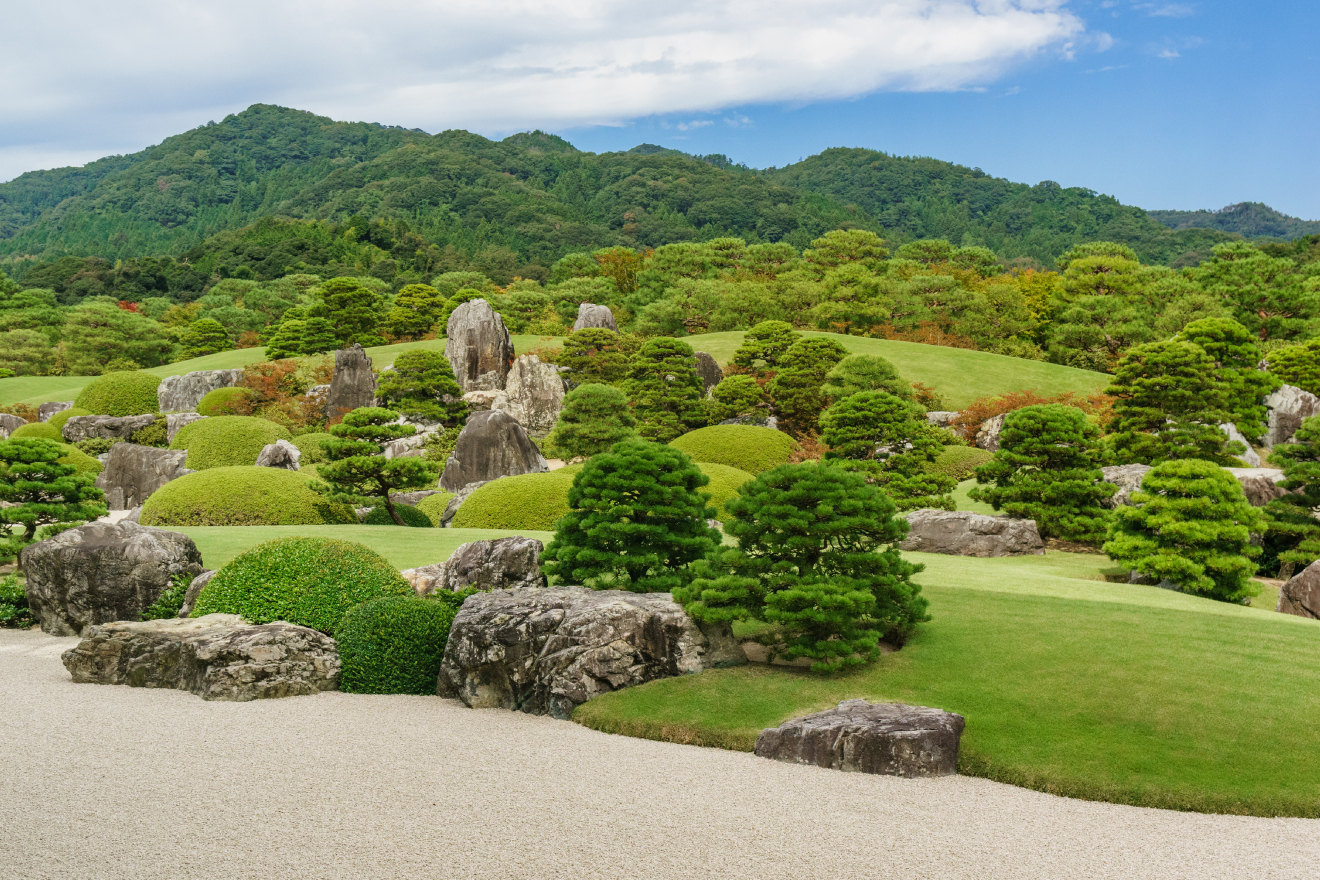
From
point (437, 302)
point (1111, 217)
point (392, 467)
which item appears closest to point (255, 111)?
point (437, 302)

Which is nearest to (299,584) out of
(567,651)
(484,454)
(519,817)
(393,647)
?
(393,647)

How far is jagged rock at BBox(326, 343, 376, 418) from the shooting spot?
3278 cm

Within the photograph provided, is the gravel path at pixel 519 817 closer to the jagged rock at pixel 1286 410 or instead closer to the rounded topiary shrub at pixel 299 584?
the rounded topiary shrub at pixel 299 584

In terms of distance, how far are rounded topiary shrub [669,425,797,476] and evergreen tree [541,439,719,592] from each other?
13587 millimetres

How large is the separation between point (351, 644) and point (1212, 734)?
7.55 m

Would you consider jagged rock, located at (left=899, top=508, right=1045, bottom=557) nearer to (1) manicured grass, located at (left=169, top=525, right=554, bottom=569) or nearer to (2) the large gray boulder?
(1) manicured grass, located at (left=169, top=525, right=554, bottom=569)

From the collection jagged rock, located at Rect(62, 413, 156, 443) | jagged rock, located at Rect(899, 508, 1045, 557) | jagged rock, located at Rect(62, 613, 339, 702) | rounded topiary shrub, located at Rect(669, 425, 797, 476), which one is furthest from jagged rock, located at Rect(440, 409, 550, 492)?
jagged rock, located at Rect(62, 413, 156, 443)

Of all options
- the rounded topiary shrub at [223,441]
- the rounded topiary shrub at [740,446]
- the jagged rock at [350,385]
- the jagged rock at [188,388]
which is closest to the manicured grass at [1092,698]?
the rounded topiary shrub at [740,446]

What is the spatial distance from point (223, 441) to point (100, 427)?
36.1ft

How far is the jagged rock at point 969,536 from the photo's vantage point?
44.9ft

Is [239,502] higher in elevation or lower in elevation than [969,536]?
higher

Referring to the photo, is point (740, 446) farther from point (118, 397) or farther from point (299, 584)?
point (118, 397)

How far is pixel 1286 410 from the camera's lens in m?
24.7

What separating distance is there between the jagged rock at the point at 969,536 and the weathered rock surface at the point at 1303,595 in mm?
3375
